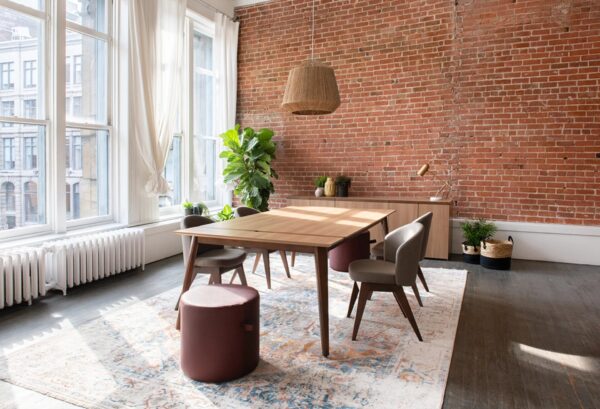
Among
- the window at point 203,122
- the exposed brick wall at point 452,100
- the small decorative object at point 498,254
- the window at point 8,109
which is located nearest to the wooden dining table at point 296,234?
the small decorative object at point 498,254

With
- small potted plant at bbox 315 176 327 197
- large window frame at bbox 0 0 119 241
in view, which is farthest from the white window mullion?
small potted plant at bbox 315 176 327 197

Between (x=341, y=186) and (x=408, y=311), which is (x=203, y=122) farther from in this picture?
(x=408, y=311)

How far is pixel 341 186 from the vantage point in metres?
6.65

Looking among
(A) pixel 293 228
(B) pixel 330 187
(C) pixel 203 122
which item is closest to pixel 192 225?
(A) pixel 293 228

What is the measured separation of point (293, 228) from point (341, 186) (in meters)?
3.26

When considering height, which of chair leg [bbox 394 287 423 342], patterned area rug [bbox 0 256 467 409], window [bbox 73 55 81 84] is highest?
window [bbox 73 55 81 84]

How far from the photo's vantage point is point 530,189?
5871mm

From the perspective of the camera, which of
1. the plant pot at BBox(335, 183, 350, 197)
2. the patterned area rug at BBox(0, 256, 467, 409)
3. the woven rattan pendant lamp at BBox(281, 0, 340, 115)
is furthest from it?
→ the plant pot at BBox(335, 183, 350, 197)

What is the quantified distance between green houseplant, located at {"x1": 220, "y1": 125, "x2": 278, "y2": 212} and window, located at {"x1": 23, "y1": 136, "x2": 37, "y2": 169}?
2854 mm

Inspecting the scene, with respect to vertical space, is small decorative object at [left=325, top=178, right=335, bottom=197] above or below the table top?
above

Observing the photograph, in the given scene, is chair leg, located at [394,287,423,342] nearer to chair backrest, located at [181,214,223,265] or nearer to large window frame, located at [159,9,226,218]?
chair backrest, located at [181,214,223,265]

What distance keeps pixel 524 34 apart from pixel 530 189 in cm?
208

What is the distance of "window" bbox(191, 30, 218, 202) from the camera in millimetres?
6777

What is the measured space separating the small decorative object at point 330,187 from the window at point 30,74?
3.96m
